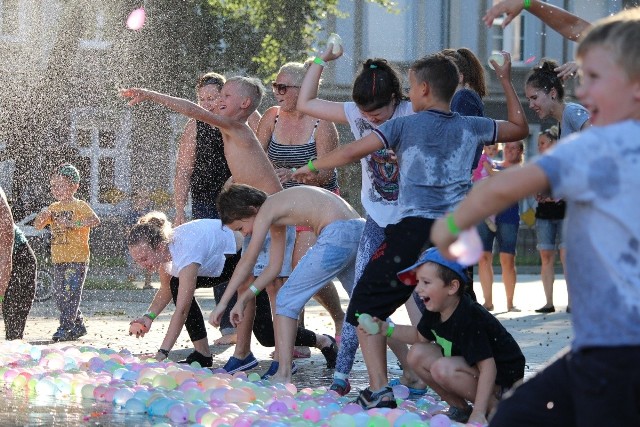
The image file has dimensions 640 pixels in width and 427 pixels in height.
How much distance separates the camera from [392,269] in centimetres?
562

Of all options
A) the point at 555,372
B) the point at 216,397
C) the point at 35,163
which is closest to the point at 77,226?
the point at 216,397

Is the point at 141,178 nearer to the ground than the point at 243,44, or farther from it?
nearer to the ground

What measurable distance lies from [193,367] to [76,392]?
852mm

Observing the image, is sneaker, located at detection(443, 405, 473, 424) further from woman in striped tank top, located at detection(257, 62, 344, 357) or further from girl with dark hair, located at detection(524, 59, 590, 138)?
woman in striped tank top, located at detection(257, 62, 344, 357)

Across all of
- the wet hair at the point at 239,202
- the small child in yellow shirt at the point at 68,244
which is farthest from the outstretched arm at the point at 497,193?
the small child in yellow shirt at the point at 68,244

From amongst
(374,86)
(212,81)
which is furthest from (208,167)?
(374,86)

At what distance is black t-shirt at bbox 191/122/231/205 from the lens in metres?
8.64

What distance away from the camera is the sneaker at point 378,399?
5.70 metres

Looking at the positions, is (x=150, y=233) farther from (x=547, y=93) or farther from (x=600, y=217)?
(x=600, y=217)

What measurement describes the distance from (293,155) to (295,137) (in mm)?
122

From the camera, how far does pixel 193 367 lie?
23.0 feet

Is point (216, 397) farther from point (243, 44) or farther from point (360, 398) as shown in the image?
point (243, 44)

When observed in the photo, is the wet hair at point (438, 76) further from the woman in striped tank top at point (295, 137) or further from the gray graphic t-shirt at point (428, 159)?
the woman in striped tank top at point (295, 137)

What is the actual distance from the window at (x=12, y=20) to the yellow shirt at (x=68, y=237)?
10192mm
